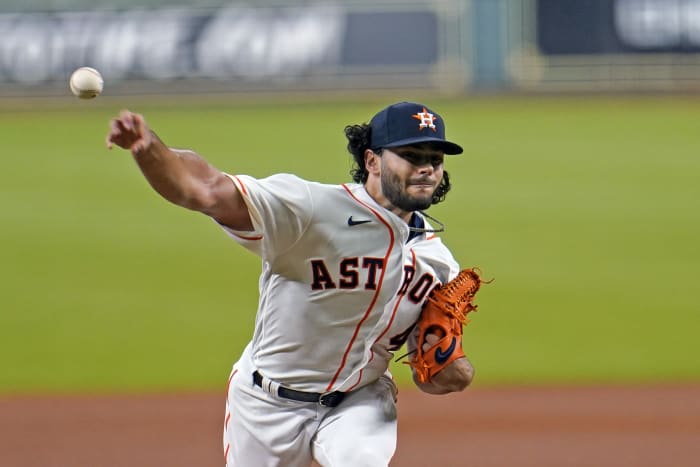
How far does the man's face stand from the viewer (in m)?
3.97

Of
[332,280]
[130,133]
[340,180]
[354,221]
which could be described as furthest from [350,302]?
[340,180]

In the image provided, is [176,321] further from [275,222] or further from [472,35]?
[472,35]

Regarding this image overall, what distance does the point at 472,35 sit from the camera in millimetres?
19078

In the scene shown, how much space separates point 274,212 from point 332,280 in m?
0.41

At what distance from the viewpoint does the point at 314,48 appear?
61.3 feet

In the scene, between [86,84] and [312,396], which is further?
[312,396]

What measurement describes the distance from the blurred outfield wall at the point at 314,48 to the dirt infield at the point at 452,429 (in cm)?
1071

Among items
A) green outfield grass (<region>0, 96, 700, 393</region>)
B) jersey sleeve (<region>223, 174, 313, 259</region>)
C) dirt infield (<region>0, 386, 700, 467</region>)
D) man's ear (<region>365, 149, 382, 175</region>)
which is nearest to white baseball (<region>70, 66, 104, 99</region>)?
jersey sleeve (<region>223, 174, 313, 259</region>)

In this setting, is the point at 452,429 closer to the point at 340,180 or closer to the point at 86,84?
the point at 86,84

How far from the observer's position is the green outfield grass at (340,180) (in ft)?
31.2

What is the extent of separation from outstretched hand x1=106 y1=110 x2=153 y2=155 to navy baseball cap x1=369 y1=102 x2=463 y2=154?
43.6 inches

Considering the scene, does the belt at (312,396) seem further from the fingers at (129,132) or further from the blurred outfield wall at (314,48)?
the blurred outfield wall at (314,48)

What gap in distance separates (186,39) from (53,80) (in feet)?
7.89

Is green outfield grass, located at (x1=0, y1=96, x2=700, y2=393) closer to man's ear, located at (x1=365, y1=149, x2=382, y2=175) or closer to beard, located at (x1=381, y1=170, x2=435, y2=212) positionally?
man's ear, located at (x1=365, y1=149, x2=382, y2=175)
